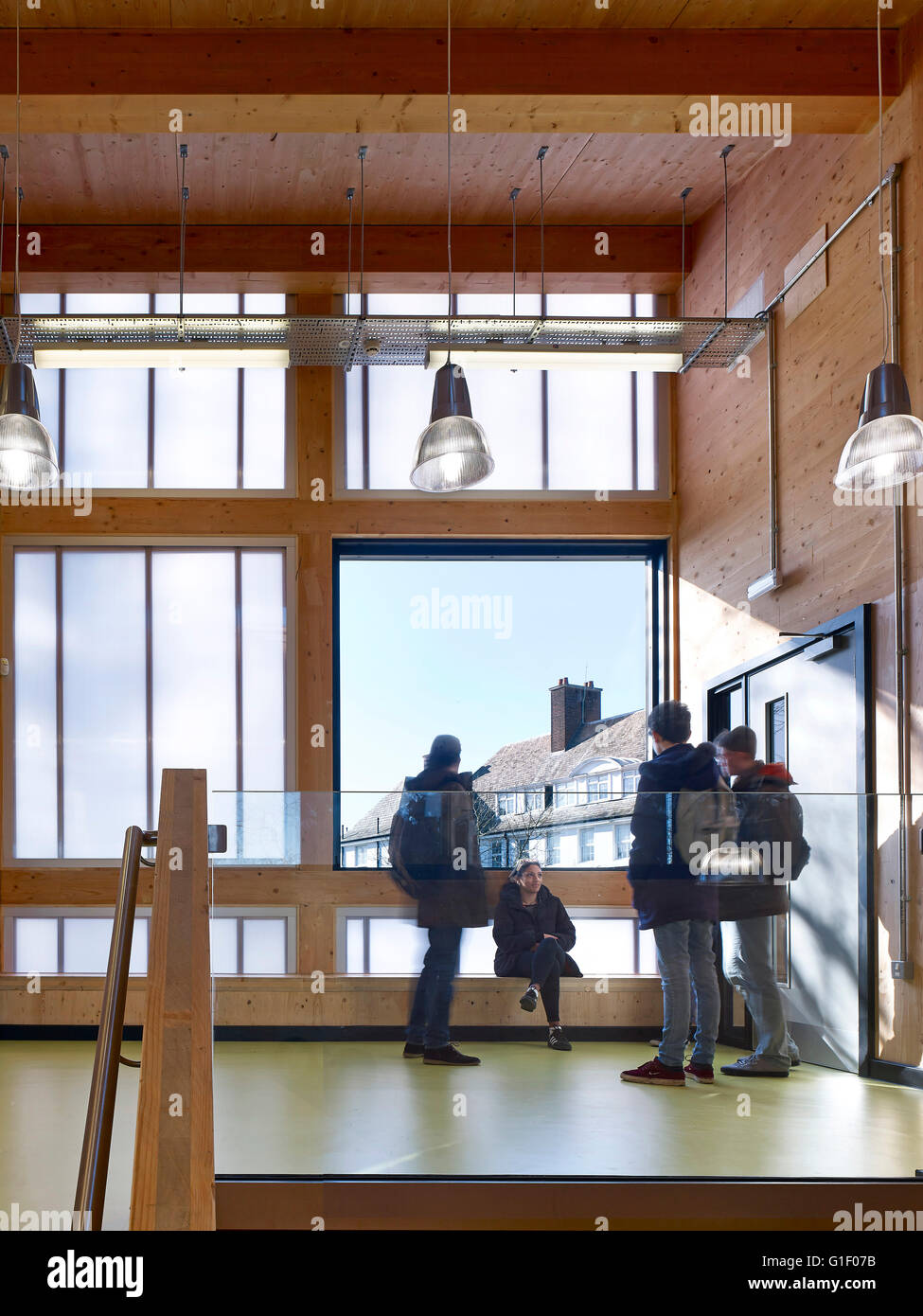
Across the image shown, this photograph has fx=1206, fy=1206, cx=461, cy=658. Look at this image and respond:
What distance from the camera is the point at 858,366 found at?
17.0ft

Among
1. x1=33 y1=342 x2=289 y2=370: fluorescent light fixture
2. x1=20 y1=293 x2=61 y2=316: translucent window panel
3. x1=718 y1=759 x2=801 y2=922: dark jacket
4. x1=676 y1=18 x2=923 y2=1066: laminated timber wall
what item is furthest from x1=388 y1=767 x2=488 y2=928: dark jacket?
x1=20 y1=293 x2=61 y2=316: translucent window panel

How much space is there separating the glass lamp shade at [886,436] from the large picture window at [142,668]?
13.8 ft

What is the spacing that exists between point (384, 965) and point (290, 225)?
512cm

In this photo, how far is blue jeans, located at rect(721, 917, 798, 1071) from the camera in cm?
374

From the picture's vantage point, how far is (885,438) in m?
3.84

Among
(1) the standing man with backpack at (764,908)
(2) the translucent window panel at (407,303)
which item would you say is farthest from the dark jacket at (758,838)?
(2) the translucent window panel at (407,303)

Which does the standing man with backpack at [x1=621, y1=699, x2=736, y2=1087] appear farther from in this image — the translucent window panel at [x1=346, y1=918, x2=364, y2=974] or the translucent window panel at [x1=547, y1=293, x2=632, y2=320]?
the translucent window panel at [x1=547, y1=293, x2=632, y2=320]

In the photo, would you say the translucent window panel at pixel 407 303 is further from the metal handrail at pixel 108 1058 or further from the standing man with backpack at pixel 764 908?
the metal handrail at pixel 108 1058

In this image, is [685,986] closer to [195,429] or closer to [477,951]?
[477,951]

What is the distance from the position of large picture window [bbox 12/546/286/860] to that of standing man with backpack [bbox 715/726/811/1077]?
4.03 m

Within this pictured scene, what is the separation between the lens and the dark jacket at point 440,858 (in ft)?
12.4

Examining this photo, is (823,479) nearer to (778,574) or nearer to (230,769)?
(778,574)

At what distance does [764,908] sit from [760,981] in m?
0.22
